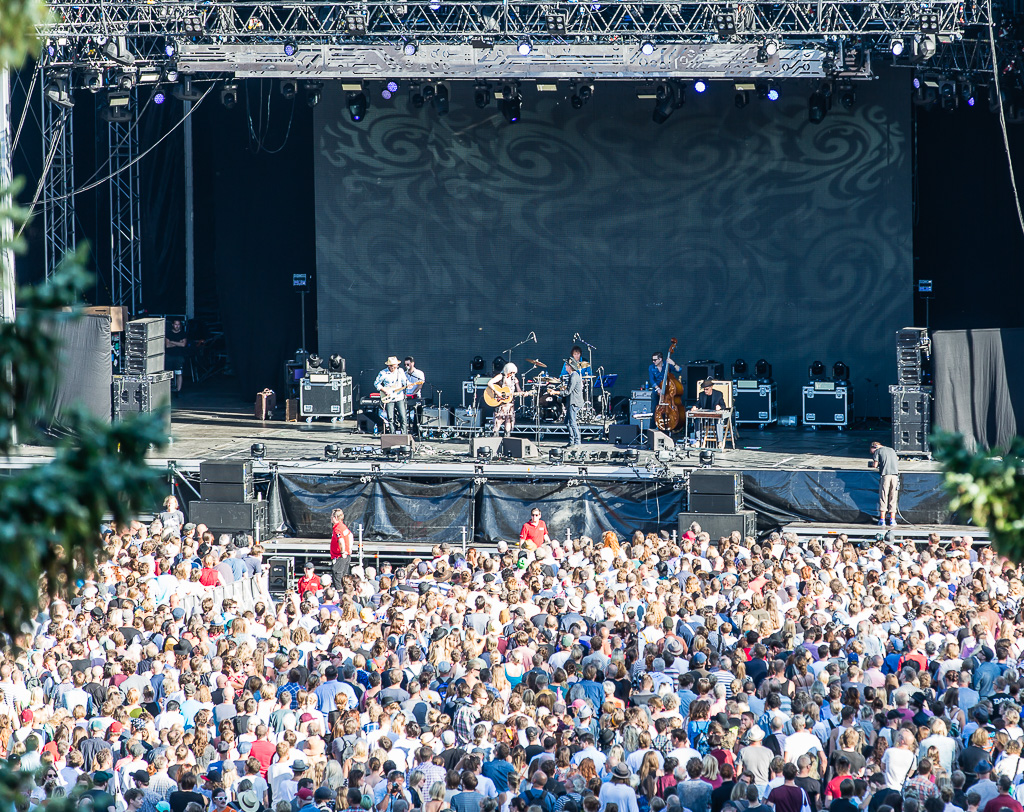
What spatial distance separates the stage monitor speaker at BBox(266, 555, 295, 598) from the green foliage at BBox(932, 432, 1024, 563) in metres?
13.6

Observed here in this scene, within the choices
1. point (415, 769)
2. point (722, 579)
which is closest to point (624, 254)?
point (722, 579)

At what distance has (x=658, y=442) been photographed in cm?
1930

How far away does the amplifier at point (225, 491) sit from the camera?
725 inches

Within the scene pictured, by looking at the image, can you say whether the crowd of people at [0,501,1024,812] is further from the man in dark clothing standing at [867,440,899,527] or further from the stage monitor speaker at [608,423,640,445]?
the stage monitor speaker at [608,423,640,445]

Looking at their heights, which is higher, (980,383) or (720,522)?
(980,383)

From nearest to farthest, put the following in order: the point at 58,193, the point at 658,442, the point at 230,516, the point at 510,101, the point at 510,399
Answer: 1. the point at 230,516
2. the point at 658,442
3. the point at 510,101
4. the point at 510,399
5. the point at 58,193

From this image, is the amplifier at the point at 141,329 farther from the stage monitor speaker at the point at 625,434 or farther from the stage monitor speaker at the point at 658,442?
the stage monitor speaker at the point at 658,442

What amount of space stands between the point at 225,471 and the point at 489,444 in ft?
11.2

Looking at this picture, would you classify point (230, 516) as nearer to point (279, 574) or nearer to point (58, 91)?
point (279, 574)

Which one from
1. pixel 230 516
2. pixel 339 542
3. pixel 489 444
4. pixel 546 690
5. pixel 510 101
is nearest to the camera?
pixel 546 690

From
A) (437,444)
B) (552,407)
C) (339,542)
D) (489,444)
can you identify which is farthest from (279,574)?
(552,407)

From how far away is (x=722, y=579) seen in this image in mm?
13352

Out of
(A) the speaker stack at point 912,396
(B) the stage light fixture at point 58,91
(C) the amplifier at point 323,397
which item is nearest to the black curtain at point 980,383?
(A) the speaker stack at point 912,396

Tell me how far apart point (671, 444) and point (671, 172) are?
5254 millimetres
